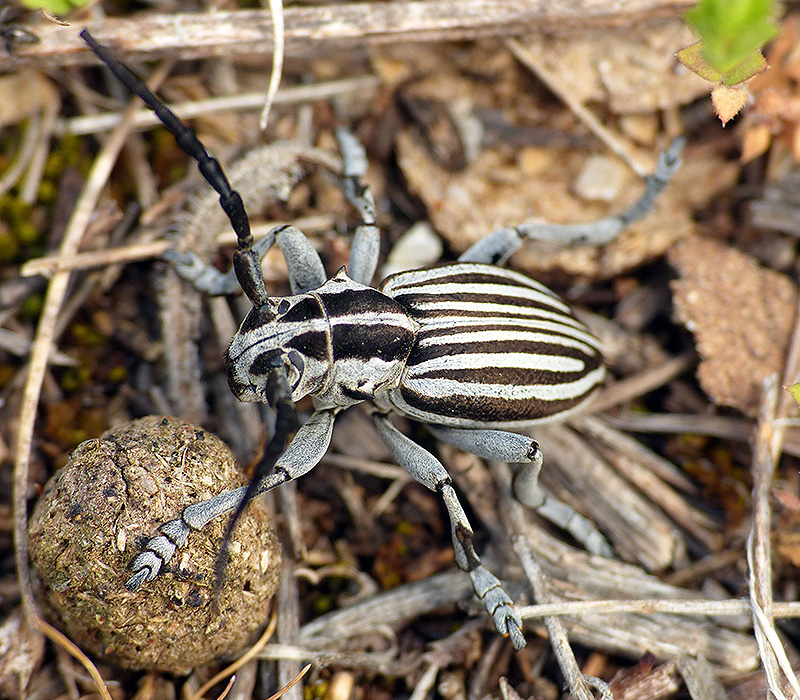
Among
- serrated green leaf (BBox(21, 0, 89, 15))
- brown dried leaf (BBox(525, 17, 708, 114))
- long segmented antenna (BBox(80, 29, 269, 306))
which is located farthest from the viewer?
brown dried leaf (BBox(525, 17, 708, 114))

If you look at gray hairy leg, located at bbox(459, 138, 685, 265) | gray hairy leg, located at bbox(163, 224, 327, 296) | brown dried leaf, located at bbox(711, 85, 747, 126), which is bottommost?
gray hairy leg, located at bbox(163, 224, 327, 296)

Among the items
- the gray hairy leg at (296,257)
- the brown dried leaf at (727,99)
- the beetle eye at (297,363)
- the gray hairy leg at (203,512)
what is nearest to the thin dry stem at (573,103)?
the brown dried leaf at (727,99)

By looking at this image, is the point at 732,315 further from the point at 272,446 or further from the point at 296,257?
the point at 272,446

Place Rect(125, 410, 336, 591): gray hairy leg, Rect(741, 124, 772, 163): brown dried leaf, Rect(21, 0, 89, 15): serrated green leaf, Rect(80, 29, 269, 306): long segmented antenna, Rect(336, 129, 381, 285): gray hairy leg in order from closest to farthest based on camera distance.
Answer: Rect(125, 410, 336, 591): gray hairy leg
Rect(80, 29, 269, 306): long segmented antenna
Rect(21, 0, 89, 15): serrated green leaf
Rect(336, 129, 381, 285): gray hairy leg
Rect(741, 124, 772, 163): brown dried leaf

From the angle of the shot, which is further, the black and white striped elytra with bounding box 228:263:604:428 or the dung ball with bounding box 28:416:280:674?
the black and white striped elytra with bounding box 228:263:604:428

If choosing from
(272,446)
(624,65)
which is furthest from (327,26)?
(272,446)

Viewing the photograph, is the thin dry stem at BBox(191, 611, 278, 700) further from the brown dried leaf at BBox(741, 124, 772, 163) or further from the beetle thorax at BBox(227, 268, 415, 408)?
the brown dried leaf at BBox(741, 124, 772, 163)

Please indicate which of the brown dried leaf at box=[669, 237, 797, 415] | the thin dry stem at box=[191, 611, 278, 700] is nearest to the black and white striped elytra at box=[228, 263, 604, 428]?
the brown dried leaf at box=[669, 237, 797, 415]

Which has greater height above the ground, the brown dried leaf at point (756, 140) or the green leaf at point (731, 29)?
the green leaf at point (731, 29)

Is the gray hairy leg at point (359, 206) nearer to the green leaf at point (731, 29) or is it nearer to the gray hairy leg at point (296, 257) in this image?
the gray hairy leg at point (296, 257)
